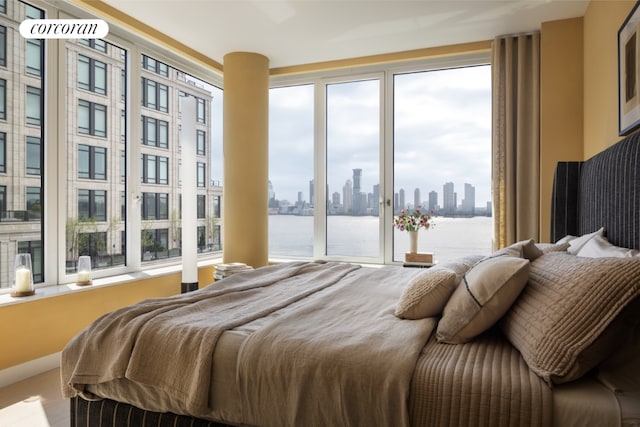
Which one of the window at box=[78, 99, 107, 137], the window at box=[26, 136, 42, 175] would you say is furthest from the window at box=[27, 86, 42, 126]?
the window at box=[78, 99, 107, 137]

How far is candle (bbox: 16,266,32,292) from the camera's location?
2.79 meters

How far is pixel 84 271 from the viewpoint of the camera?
128 inches

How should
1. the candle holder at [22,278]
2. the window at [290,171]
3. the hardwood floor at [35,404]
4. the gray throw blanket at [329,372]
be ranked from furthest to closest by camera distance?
1. the window at [290,171]
2. the candle holder at [22,278]
3. the hardwood floor at [35,404]
4. the gray throw blanket at [329,372]

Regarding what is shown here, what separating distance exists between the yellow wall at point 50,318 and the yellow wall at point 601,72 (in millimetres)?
3728

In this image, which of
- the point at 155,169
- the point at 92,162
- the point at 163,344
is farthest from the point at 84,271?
the point at 163,344

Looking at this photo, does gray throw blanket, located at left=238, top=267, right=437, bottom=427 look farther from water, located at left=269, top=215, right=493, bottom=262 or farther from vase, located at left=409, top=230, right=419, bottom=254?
water, located at left=269, top=215, right=493, bottom=262

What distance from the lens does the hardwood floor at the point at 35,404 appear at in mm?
2174

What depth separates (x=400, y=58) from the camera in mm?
4355

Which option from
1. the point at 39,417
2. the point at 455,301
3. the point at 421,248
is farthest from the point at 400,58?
the point at 39,417

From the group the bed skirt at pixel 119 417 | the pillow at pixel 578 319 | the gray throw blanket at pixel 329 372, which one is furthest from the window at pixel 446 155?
the bed skirt at pixel 119 417

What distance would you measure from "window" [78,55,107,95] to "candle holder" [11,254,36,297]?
145cm

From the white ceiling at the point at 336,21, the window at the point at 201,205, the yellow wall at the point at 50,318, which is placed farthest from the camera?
the window at the point at 201,205

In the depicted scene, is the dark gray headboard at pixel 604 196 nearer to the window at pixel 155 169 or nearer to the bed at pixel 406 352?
the bed at pixel 406 352

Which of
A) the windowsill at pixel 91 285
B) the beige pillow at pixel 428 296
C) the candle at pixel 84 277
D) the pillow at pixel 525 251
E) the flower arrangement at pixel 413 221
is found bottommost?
the windowsill at pixel 91 285
